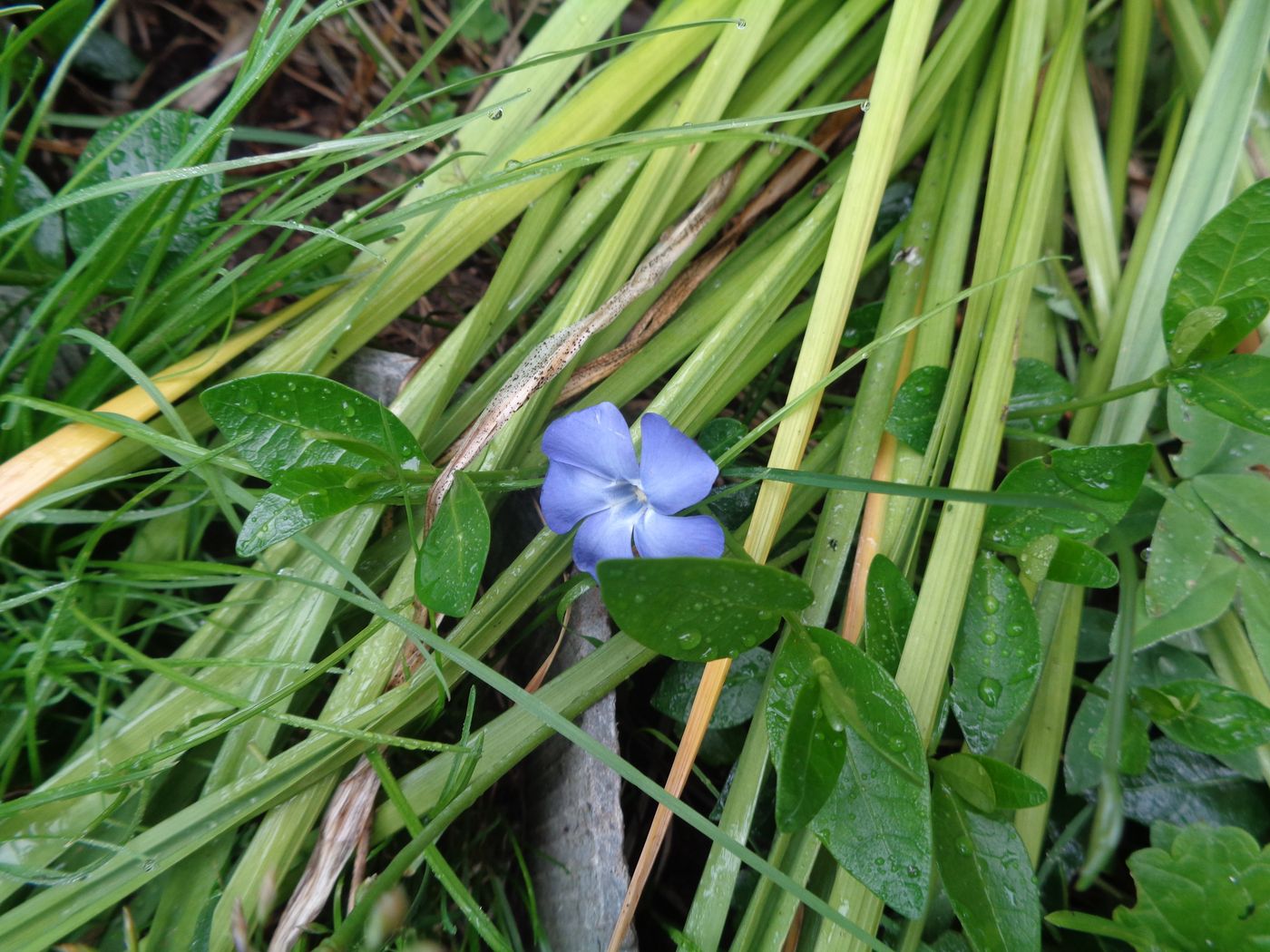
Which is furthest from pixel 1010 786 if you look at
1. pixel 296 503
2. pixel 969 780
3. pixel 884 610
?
pixel 296 503

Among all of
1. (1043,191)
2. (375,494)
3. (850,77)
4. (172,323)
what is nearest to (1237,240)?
(1043,191)

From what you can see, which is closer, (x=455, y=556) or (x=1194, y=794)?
(x=455, y=556)

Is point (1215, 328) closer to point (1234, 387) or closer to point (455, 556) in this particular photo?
point (1234, 387)

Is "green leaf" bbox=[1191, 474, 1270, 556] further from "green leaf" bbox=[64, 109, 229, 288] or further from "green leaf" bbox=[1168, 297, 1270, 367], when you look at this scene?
"green leaf" bbox=[64, 109, 229, 288]

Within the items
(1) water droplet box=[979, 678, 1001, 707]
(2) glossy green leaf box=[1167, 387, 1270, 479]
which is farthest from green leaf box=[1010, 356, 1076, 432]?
(1) water droplet box=[979, 678, 1001, 707]

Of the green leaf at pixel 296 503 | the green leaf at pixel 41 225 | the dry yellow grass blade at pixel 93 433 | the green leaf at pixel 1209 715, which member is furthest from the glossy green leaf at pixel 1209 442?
the green leaf at pixel 41 225

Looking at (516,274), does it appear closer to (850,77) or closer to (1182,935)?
(850,77)
